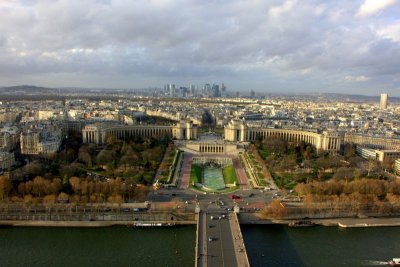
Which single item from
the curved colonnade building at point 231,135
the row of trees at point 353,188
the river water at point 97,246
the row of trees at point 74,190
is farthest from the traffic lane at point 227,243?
the curved colonnade building at point 231,135

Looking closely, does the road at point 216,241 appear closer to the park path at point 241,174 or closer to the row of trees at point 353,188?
the row of trees at point 353,188

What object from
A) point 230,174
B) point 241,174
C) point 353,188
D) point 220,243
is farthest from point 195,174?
point 220,243

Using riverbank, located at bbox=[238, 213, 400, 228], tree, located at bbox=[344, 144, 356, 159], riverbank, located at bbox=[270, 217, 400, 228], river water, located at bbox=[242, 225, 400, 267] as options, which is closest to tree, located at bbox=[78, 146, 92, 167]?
riverbank, located at bbox=[238, 213, 400, 228]

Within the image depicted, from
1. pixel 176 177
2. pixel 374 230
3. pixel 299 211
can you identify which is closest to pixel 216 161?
pixel 176 177

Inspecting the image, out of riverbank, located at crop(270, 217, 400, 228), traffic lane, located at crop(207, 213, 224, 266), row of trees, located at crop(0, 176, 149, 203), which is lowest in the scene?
riverbank, located at crop(270, 217, 400, 228)

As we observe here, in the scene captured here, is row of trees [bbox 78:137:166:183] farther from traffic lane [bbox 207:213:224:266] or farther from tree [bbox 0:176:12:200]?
traffic lane [bbox 207:213:224:266]

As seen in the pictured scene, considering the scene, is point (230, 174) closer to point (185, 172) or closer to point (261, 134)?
point (185, 172)
